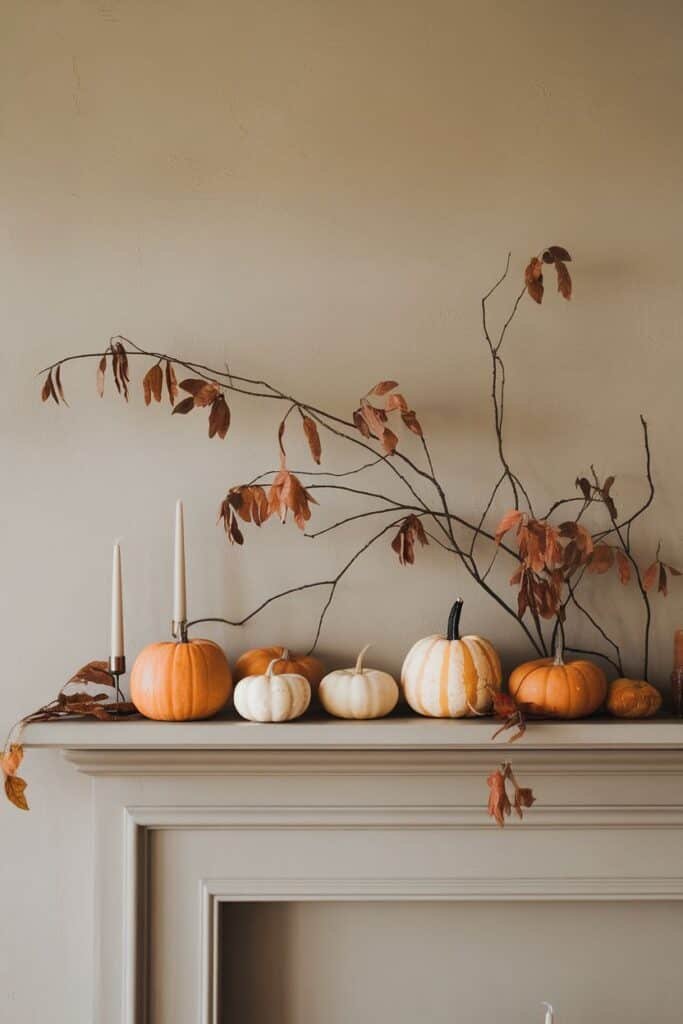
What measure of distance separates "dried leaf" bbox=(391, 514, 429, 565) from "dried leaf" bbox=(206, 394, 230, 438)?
32cm

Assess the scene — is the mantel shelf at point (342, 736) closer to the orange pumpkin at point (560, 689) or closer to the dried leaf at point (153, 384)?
the orange pumpkin at point (560, 689)

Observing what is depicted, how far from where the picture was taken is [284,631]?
57.7 inches

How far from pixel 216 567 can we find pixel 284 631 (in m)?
Result: 0.15

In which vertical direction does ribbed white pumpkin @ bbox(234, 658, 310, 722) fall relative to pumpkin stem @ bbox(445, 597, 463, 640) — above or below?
below

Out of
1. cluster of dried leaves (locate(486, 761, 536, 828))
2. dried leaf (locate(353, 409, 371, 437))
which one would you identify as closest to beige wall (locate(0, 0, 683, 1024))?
dried leaf (locate(353, 409, 371, 437))

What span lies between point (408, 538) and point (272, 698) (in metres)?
0.32

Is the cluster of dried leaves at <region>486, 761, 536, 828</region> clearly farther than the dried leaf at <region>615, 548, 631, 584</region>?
No

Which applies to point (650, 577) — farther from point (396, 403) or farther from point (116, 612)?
point (116, 612)

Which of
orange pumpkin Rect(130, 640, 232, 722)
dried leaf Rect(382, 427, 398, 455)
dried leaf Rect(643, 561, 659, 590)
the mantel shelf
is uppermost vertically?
dried leaf Rect(382, 427, 398, 455)

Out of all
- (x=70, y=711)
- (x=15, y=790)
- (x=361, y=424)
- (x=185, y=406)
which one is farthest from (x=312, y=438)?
(x=15, y=790)

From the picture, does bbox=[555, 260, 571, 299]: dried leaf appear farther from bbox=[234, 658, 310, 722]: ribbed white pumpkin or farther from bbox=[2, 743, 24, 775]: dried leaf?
bbox=[2, 743, 24, 775]: dried leaf

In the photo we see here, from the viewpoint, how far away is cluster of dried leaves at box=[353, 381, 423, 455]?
1.34 m

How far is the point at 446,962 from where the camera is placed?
1462 millimetres

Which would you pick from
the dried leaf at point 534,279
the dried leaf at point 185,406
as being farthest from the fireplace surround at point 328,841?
the dried leaf at point 534,279
